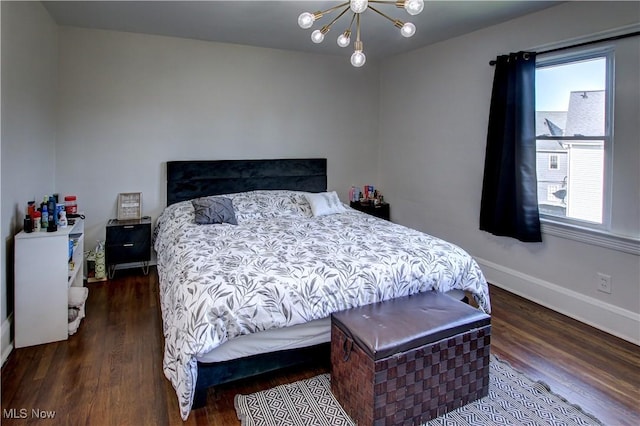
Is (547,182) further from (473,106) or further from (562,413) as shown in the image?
(562,413)

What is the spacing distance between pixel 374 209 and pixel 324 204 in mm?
1165

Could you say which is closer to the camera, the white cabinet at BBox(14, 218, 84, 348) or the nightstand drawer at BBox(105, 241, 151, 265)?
the white cabinet at BBox(14, 218, 84, 348)

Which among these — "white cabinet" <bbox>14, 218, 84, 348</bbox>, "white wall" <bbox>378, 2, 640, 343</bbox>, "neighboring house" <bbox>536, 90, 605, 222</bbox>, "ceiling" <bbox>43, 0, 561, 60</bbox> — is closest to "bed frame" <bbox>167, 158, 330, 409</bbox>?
"white wall" <bbox>378, 2, 640, 343</bbox>

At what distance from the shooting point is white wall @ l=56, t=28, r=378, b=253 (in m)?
3.73

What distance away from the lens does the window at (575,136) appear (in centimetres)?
285

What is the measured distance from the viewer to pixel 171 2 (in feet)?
9.91

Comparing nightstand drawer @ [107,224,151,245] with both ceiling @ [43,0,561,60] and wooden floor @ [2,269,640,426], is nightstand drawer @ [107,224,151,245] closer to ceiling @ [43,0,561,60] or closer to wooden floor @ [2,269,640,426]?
wooden floor @ [2,269,640,426]

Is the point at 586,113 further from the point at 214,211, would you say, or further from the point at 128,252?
the point at 128,252

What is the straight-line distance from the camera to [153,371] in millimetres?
2273

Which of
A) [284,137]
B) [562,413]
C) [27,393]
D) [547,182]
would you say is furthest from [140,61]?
[562,413]

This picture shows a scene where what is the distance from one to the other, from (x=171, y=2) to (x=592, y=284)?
3870mm

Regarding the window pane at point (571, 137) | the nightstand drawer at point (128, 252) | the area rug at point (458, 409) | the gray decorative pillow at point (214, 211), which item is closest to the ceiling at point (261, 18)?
the window pane at point (571, 137)

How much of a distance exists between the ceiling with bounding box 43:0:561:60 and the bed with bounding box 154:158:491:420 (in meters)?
1.70

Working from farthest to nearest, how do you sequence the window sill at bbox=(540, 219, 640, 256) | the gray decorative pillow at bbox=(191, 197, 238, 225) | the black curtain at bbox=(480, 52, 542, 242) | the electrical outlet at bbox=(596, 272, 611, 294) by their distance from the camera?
the gray decorative pillow at bbox=(191, 197, 238, 225) < the black curtain at bbox=(480, 52, 542, 242) < the electrical outlet at bbox=(596, 272, 611, 294) < the window sill at bbox=(540, 219, 640, 256)
